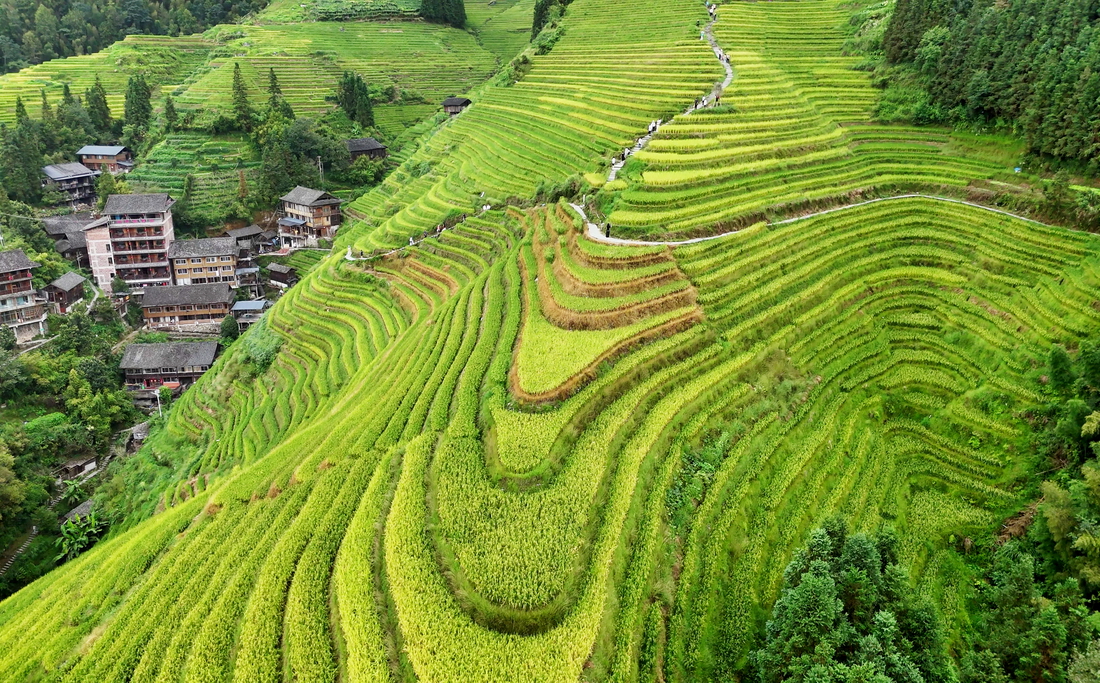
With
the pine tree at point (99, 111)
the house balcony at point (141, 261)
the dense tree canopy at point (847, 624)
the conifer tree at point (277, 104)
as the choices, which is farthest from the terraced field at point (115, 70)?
the dense tree canopy at point (847, 624)

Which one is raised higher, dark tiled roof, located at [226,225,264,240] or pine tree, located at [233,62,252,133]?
pine tree, located at [233,62,252,133]

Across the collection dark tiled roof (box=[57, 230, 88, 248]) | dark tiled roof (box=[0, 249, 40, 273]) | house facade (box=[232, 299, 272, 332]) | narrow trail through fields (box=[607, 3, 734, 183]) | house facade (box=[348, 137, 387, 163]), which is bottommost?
house facade (box=[232, 299, 272, 332])

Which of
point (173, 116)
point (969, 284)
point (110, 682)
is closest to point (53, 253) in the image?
point (173, 116)

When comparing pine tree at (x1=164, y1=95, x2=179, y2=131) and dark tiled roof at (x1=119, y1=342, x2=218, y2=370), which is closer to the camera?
dark tiled roof at (x1=119, y1=342, x2=218, y2=370)

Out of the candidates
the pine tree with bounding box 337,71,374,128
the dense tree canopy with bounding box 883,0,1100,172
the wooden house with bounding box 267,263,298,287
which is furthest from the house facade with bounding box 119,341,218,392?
the dense tree canopy with bounding box 883,0,1100,172

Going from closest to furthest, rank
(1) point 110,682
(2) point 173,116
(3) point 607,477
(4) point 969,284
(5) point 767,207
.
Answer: (1) point 110,682
(3) point 607,477
(4) point 969,284
(5) point 767,207
(2) point 173,116

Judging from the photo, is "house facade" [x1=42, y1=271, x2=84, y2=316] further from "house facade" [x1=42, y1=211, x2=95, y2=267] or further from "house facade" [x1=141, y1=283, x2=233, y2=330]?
"house facade" [x1=42, y1=211, x2=95, y2=267]

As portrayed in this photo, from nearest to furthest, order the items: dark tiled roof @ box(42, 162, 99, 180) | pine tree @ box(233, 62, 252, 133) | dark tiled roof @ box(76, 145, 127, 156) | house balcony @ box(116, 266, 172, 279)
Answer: house balcony @ box(116, 266, 172, 279) → dark tiled roof @ box(42, 162, 99, 180) → dark tiled roof @ box(76, 145, 127, 156) → pine tree @ box(233, 62, 252, 133)

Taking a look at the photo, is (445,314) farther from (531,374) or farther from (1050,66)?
(1050,66)
